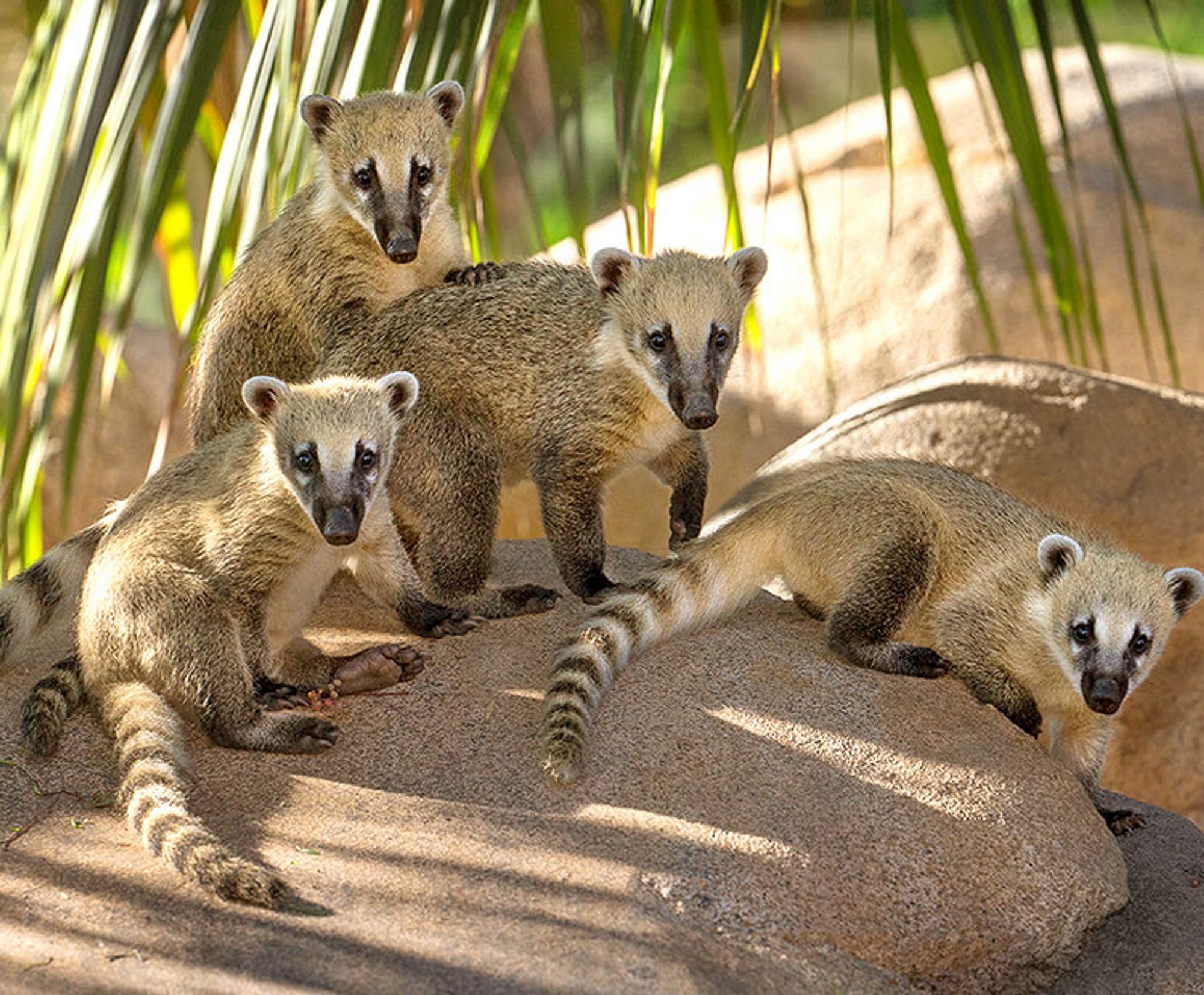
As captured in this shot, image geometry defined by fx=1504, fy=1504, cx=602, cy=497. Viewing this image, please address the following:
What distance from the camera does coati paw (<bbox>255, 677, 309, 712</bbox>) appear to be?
4.13 meters

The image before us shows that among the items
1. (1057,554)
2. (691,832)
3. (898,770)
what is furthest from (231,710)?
(1057,554)

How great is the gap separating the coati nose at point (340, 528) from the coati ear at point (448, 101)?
5.27 ft

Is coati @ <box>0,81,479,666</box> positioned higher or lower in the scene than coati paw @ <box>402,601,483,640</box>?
higher

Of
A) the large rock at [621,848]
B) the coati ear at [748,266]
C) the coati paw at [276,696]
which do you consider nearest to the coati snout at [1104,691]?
the large rock at [621,848]

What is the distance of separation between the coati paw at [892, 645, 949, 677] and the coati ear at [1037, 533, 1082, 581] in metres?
0.44

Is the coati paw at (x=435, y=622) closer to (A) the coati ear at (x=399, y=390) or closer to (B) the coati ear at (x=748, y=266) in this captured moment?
(A) the coati ear at (x=399, y=390)

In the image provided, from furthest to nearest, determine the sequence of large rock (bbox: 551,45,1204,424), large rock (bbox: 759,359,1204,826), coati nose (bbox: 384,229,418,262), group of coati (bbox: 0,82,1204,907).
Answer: large rock (bbox: 551,45,1204,424)
large rock (bbox: 759,359,1204,826)
coati nose (bbox: 384,229,418,262)
group of coati (bbox: 0,82,1204,907)

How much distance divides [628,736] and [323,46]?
2.14 meters

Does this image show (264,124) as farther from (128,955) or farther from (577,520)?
(128,955)

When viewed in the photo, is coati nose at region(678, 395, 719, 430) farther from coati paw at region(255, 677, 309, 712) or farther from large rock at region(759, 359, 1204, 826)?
large rock at region(759, 359, 1204, 826)

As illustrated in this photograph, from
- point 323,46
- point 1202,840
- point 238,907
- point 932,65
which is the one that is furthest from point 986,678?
point 932,65

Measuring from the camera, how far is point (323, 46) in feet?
14.2

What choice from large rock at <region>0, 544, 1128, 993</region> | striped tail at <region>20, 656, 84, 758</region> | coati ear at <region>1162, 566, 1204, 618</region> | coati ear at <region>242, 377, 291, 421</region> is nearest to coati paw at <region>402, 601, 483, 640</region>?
large rock at <region>0, 544, 1128, 993</region>

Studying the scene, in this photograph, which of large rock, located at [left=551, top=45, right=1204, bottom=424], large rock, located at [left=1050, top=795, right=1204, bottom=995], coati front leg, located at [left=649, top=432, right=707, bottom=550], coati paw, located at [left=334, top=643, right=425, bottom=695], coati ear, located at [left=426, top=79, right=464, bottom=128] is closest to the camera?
large rock, located at [left=1050, top=795, right=1204, bottom=995]
